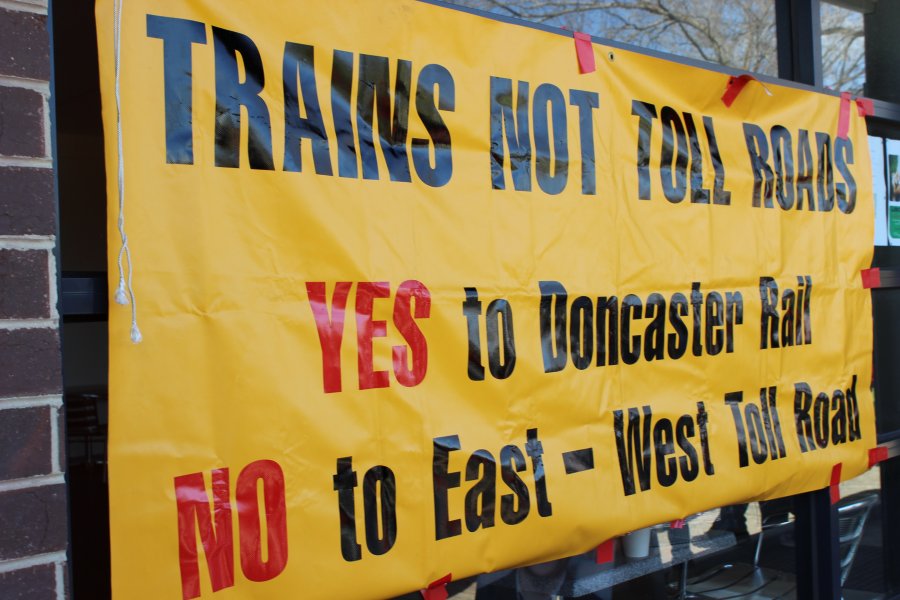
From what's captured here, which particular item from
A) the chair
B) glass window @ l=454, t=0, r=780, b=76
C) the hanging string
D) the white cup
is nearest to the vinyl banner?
the hanging string

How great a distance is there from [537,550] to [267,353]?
0.96 meters

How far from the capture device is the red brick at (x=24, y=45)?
157cm

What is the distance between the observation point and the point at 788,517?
3648mm

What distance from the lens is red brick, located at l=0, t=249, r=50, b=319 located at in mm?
1556

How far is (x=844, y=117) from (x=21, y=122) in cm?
292

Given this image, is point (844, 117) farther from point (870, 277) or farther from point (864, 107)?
point (870, 277)

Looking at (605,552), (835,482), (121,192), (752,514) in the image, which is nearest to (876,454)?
(835,482)

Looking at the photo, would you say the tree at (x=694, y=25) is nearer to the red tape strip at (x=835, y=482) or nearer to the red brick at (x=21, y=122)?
the red brick at (x=21, y=122)

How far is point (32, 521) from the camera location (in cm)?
157

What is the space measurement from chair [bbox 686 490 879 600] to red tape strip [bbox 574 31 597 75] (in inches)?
81.2

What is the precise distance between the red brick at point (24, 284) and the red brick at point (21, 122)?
191 millimetres

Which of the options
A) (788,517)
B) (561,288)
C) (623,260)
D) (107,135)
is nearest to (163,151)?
(107,135)

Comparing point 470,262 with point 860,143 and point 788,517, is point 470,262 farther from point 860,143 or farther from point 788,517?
point 788,517

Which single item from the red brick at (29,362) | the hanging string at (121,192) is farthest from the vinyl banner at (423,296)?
the red brick at (29,362)
